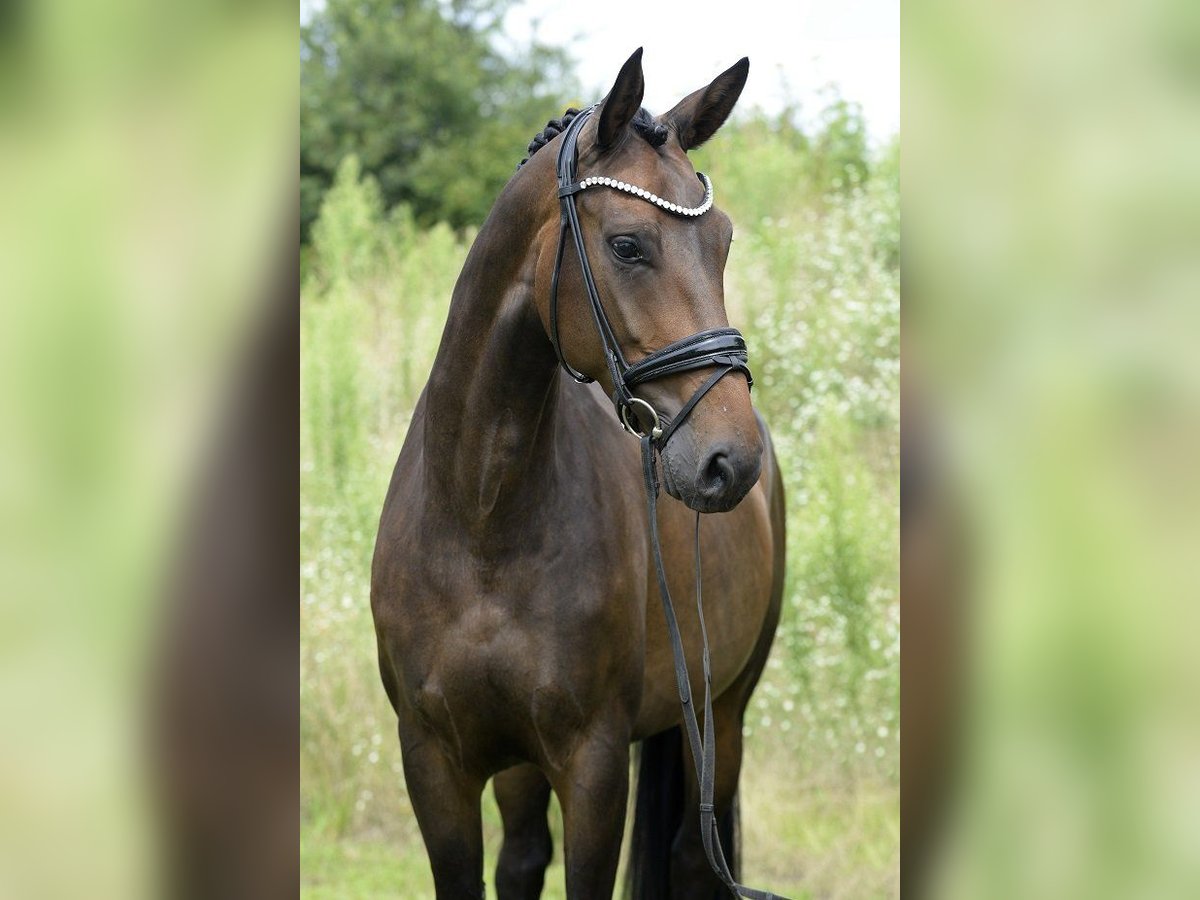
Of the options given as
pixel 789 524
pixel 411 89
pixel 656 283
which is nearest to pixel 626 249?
pixel 656 283

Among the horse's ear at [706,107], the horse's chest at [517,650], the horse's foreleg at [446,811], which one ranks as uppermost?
the horse's ear at [706,107]

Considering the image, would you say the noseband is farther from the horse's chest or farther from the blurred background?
the blurred background

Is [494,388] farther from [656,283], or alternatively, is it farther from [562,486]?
[656,283]

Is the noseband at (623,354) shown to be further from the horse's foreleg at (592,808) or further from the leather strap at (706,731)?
the horse's foreleg at (592,808)

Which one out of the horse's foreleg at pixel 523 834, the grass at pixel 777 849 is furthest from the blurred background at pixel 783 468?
the horse's foreleg at pixel 523 834

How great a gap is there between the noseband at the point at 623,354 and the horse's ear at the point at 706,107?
193 millimetres

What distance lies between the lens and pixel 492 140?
32.4ft

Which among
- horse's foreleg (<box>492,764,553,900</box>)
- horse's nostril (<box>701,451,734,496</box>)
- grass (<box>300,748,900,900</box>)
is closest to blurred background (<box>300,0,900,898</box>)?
grass (<box>300,748,900,900</box>)

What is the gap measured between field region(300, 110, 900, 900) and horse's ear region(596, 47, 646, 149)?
3.23 m

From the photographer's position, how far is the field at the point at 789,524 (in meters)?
5.31

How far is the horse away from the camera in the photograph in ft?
7.20
